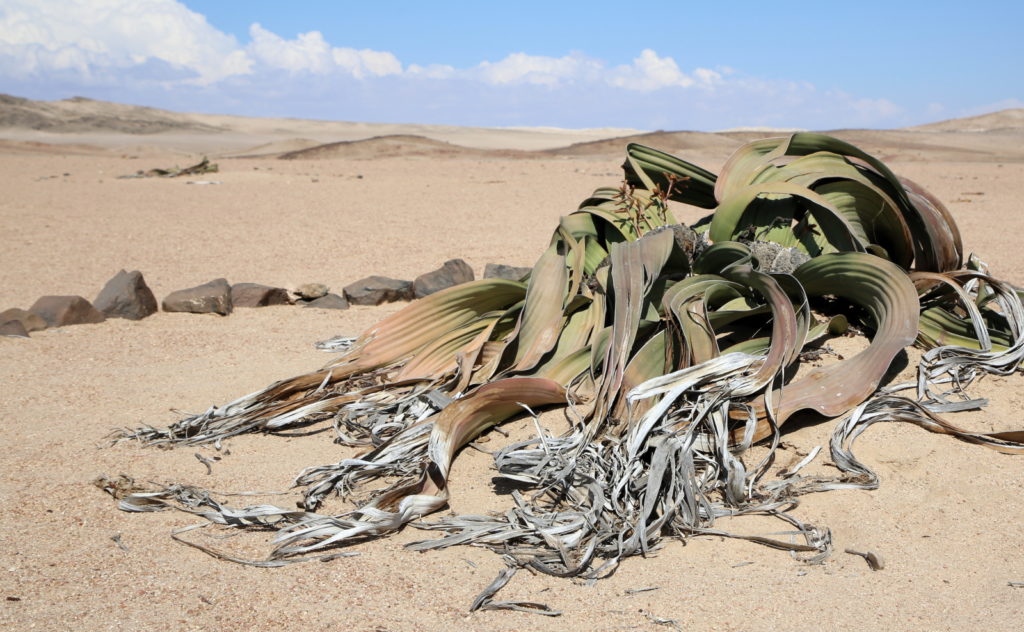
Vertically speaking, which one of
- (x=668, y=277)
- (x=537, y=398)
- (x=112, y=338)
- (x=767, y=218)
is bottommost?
(x=112, y=338)

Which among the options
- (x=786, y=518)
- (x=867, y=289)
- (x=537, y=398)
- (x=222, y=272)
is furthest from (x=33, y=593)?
(x=222, y=272)

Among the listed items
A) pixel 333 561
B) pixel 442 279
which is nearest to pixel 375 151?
pixel 442 279

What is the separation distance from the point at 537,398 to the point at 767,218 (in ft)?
3.72

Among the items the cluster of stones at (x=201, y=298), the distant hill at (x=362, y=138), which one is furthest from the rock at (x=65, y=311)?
the distant hill at (x=362, y=138)

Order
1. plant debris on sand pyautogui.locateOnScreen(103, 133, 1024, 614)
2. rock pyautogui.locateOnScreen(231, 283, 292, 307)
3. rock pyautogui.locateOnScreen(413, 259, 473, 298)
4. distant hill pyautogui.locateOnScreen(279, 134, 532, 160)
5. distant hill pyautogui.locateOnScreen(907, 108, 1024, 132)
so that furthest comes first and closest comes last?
distant hill pyautogui.locateOnScreen(907, 108, 1024, 132) < distant hill pyautogui.locateOnScreen(279, 134, 532, 160) < rock pyautogui.locateOnScreen(413, 259, 473, 298) < rock pyautogui.locateOnScreen(231, 283, 292, 307) < plant debris on sand pyautogui.locateOnScreen(103, 133, 1024, 614)

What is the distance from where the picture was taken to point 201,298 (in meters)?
5.06

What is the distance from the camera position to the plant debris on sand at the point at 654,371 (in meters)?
2.34

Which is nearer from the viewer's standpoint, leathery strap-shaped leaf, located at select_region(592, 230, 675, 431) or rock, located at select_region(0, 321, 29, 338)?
leathery strap-shaped leaf, located at select_region(592, 230, 675, 431)

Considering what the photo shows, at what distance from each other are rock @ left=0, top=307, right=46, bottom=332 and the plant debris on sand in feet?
6.19

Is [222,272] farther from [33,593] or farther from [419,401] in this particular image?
[33,593]

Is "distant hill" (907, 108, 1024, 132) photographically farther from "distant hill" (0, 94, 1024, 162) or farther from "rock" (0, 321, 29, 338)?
"rock" (0, 321, 29, 338)

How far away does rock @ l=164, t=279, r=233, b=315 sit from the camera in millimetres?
5051

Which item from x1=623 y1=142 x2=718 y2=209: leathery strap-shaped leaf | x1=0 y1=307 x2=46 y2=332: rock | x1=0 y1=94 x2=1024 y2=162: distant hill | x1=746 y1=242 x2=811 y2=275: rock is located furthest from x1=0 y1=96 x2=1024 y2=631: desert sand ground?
x1=0 y1=94 x2=1024 y2=162: distant hill

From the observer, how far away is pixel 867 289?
115 inches
